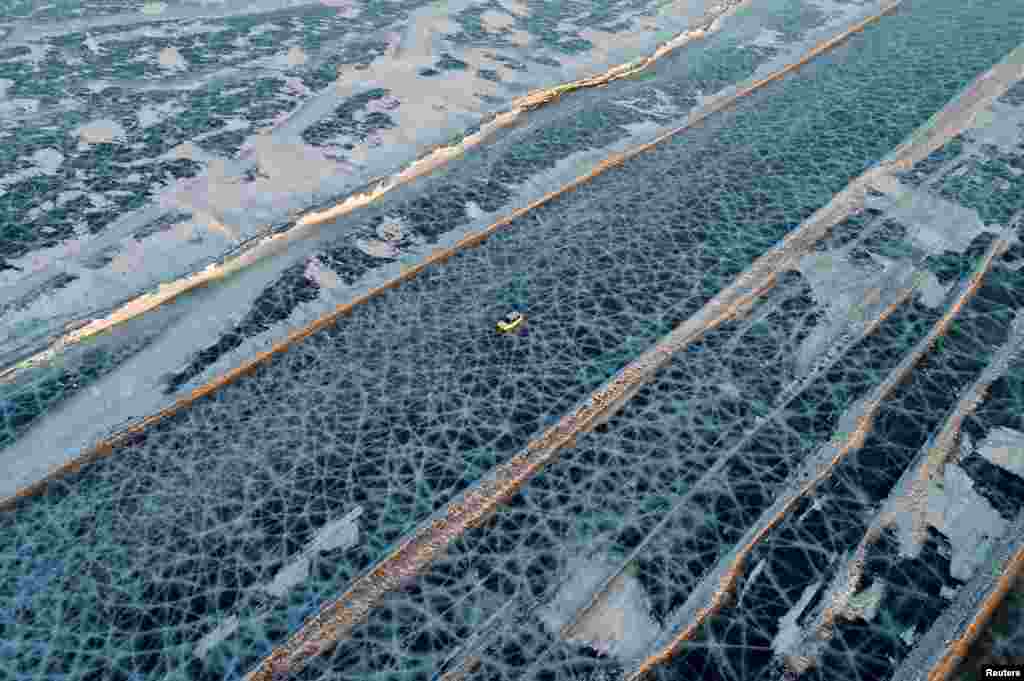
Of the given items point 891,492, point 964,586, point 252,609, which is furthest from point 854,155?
point 252,609

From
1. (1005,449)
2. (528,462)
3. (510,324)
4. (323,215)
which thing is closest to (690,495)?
(528,462)

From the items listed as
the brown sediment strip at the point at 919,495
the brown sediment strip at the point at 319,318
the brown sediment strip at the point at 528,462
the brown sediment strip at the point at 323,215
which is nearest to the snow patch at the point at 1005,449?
the brown sediment strip at the point at 919,495

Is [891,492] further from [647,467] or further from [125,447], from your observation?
[125,447]

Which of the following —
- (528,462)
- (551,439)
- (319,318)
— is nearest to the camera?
(528,462)

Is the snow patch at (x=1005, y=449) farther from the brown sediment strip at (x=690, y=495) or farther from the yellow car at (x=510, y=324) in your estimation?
the yellow car at (x=510, y=324)

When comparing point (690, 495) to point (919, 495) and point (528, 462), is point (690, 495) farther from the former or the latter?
point (919, 495)

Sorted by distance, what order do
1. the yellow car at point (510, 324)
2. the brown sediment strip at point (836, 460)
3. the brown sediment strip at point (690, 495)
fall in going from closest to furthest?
the brown sediment strip at point (836, 460) → the brown sediment strip at point (690, 495) → the yellow car at point (510, 324)
